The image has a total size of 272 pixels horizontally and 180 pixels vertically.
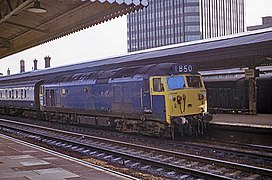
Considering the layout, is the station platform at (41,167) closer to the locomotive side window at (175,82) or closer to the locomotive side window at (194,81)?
the locomotive side window at (175,82)

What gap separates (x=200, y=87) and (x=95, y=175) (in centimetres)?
913

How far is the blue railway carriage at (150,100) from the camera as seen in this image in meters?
15.4

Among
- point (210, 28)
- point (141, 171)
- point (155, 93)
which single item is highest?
point (210, 28)

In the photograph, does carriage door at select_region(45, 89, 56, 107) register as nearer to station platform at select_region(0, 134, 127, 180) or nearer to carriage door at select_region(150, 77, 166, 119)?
carriage door at select_region(150, 77, 166, 119)

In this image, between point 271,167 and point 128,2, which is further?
point 271,167

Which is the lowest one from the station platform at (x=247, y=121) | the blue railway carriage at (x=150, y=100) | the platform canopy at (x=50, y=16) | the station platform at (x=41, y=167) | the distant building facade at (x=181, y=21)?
the station platform at (x=41, y=167)

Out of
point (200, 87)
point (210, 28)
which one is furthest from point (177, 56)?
point (210, 28)

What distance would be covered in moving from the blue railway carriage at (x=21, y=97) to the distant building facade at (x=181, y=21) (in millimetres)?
68262

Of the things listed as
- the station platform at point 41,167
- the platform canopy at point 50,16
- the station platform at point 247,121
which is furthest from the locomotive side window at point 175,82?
the station platform at point 41,167

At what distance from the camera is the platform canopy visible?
9.24m

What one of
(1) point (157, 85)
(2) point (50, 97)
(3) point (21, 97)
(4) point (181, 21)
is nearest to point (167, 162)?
(1) point (157, 85)

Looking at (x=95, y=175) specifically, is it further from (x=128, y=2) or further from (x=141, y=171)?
(x=128, y=2)

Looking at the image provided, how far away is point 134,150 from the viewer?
539 inches

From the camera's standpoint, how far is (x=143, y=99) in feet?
53.0
